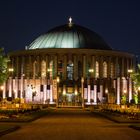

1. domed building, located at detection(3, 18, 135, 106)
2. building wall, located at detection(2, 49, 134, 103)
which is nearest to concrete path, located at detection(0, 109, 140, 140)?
domed building, located at detection(3, 18, 135, 106)

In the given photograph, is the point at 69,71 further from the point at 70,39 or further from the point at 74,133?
the point at 74,133

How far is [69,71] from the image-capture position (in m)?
132

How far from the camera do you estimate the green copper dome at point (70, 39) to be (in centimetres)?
14100

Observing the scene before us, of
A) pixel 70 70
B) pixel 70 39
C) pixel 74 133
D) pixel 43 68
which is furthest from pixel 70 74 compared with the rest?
pixel 74 133

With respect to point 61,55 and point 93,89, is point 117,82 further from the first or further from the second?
point 61,55

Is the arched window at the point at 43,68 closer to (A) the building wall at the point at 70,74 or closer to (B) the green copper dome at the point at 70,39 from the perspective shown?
(A) the building wall at the point at 70,74

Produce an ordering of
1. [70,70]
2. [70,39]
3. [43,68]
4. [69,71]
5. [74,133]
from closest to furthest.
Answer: [74,133] < [70,70] < [69,71] < [43,68] < [70,39]

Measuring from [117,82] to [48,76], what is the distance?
18.8 m

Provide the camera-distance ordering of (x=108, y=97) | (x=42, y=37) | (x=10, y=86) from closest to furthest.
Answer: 1. (x=108, y=97)
2. (x=10, y=86)
3. (x=42, y=37)

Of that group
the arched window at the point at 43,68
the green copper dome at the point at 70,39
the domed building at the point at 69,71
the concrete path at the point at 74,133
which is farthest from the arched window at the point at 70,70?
the concrete path at the point at 74,133

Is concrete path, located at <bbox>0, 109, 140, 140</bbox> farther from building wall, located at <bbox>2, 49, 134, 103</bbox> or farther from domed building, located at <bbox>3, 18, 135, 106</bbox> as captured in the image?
building wall, located at <bbox>2, 49, 134, 103</bbox>

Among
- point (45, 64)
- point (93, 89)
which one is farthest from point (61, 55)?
point (93, 89)

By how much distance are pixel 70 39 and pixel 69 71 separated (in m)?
14.1

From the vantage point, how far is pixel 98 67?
133625 mm
